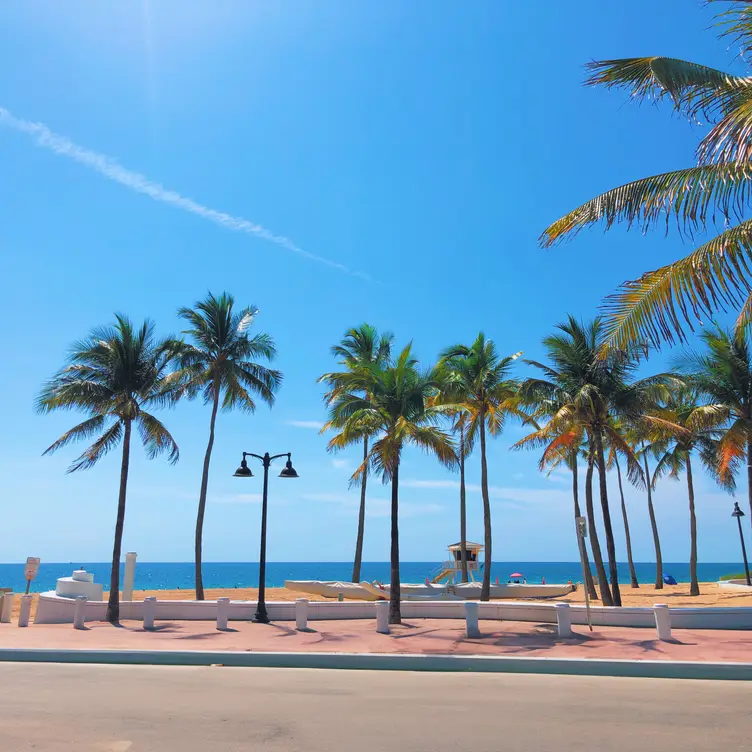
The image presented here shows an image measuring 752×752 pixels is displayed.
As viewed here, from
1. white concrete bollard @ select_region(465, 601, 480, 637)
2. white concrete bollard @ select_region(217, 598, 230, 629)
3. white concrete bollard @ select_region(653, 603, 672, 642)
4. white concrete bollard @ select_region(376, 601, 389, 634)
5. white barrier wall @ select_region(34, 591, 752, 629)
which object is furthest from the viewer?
white barrier wall @ select_region(34, 591, 752, 629)

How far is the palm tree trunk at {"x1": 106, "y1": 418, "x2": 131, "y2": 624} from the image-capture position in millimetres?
19125

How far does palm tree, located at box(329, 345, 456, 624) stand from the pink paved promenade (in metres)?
2.86

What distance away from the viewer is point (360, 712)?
830 centimetres

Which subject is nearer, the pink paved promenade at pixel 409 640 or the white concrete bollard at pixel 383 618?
the pink paved promenade at pixel 409 640

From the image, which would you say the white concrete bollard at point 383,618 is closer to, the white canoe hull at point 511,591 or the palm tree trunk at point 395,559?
the palm tree trunk at point 395,559

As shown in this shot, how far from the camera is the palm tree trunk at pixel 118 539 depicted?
19125 mm

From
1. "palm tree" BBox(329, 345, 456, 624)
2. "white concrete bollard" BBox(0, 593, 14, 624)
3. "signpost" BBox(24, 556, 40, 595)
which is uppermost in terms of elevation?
"palm tree" BBox(329, 345, 456, 624)

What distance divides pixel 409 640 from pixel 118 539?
35.0 ft

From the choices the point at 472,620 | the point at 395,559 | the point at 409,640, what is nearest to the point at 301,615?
the point at 395,559

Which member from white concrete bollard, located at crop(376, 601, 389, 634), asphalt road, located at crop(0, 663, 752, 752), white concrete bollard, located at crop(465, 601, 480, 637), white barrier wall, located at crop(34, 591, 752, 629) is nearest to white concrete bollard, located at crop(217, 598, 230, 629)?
white barrier wall, located at crop(34, 591, 752, 629)

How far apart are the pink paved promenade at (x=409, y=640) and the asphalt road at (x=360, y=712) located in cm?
200

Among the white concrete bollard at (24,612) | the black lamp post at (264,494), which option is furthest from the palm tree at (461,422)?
the white concrete bollard at (24,612)

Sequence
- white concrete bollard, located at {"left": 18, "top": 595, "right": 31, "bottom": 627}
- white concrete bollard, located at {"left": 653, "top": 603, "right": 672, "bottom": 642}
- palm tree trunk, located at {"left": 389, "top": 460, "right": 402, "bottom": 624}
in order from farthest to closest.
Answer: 1. palm tree trunk, located at {"left": 389, "top": 460, "right": 402, "bottom": 624}
2. white concrete bollard, located at {"left": 18, "top": 595, "right": 31, "bottom": 627}
3. white concrete bollard, located at {"left": 653, "top": 603, "right": 672, "bottom": 642}

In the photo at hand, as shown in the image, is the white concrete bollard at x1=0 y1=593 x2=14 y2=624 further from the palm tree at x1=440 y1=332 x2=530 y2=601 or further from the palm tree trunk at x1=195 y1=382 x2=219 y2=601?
the palm tree at x1=440 y1=332 x2=530 y2=601
